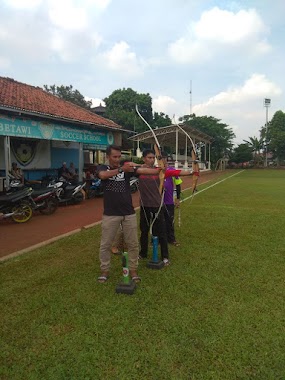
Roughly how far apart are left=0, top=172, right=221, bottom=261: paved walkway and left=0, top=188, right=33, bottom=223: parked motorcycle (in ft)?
0.62

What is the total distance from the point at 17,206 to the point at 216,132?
1436 inches

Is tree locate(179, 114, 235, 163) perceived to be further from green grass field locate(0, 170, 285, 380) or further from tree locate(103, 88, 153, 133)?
green grass field locate(0, 170, 285, 380)

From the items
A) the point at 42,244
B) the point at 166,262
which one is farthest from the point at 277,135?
the point at 166,262

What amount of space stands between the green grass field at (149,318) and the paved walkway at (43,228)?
0.85m

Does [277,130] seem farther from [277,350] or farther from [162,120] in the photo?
[277,350]

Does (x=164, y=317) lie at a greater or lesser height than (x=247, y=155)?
lesser

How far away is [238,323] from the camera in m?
2.98

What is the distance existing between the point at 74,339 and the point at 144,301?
909 mm

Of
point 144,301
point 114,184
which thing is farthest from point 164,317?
point 114,184

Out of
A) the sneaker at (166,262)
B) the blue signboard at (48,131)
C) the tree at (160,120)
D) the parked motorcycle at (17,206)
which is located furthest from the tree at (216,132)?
the sneaker at (166,262)

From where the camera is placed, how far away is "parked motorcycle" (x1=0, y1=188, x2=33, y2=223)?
7488mm

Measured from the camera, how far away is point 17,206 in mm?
7738

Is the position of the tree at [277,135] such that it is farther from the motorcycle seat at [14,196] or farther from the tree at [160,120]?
the motorcycle seat at [14,196]

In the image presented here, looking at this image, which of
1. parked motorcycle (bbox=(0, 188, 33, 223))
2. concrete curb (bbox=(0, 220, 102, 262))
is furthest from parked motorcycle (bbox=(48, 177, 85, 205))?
concrete curb (bbox=(0, 220, 102, 262))
